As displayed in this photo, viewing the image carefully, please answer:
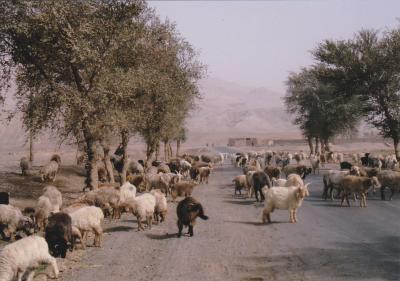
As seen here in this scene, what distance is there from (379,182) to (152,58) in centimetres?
1478

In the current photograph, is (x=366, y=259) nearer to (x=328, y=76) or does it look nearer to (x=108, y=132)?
(x=108, y=132)

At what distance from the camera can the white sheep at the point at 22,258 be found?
10.3 m

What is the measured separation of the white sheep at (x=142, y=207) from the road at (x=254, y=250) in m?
0.46

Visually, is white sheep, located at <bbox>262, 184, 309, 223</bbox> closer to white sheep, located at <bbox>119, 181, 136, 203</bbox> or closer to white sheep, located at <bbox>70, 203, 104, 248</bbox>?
white sheep, located at <bbox>119, 181, 136, 203</bbox>

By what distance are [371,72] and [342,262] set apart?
1135 inches

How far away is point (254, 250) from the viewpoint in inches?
547

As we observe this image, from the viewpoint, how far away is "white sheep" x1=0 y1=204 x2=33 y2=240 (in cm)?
1558

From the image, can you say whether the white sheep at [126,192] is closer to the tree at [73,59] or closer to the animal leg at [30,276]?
the tree at [73,59]

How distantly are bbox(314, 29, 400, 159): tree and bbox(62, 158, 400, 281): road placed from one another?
19910 mm

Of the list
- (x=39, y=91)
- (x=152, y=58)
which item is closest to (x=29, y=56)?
(x=39, y=91)

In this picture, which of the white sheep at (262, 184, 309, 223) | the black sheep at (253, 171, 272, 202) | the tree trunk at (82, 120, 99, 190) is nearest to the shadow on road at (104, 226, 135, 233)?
the white sheep at (262, 184, 309, 223)

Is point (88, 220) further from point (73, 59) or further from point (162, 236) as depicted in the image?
point (73, 59)

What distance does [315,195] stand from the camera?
88.3ft

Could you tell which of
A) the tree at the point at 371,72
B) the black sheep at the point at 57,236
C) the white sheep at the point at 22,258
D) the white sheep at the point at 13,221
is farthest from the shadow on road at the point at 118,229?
the tree at the point at 371,72
